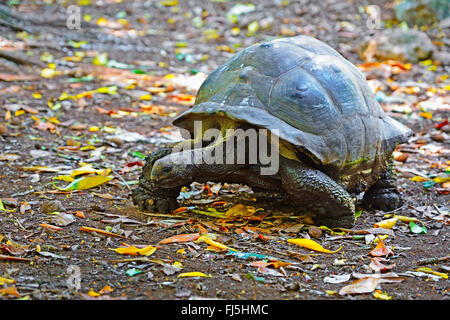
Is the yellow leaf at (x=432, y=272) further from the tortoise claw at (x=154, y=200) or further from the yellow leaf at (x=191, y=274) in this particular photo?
the tortoise claw at (x=154, y=200)

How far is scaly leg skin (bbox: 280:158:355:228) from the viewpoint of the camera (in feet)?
13.4

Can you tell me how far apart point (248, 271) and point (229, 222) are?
3.25 feet

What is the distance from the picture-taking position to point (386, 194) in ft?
16.0

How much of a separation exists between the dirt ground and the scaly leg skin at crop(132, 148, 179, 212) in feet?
0.31

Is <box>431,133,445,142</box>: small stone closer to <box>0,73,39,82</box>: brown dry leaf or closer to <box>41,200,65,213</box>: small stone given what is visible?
<box>41,200,65,213</box>: small stone

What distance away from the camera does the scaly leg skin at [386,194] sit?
4875 millimetres

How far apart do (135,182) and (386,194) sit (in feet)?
7.23

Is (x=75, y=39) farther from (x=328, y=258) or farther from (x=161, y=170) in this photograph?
(x=328, y=258)

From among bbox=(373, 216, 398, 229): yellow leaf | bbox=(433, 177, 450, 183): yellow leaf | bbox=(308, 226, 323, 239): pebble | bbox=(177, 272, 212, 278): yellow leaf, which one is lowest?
bbox=(373, 216, 398, 229): yellow leaf

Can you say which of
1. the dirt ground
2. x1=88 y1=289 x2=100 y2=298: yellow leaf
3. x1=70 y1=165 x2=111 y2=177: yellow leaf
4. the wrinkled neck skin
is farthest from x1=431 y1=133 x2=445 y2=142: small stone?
x1=88 y1=289 x2=100 y2=298: yellow leaf

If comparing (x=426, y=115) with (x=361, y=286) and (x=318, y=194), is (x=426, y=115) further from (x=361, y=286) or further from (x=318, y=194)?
(x=361, y=286)

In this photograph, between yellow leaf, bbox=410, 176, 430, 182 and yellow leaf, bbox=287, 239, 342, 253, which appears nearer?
yellow leaf, bbox=287, 239, 342, 253

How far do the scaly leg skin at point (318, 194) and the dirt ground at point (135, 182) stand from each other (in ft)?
0.38

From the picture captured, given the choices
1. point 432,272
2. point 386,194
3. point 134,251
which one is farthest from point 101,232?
point 386,194
